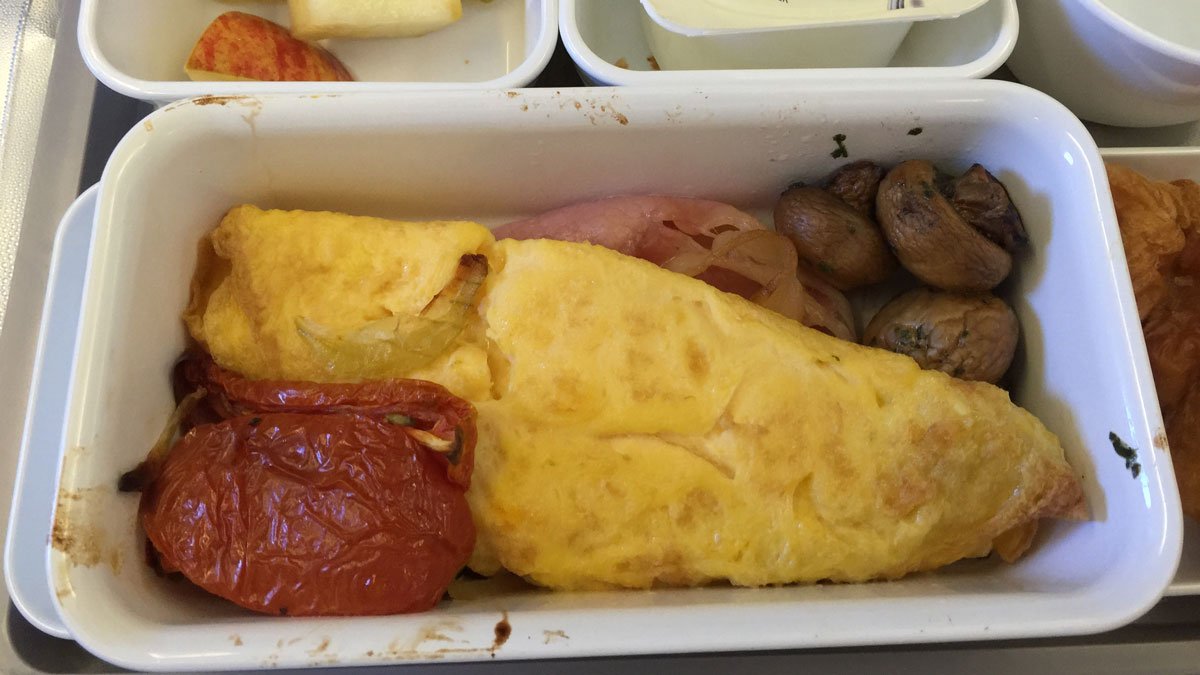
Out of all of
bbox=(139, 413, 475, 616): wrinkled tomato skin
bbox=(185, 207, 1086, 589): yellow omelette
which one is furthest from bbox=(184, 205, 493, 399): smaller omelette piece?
bbox=(139, 413, 475, 616): wrinkled tomato skin

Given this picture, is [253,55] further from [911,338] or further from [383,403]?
[911,338]

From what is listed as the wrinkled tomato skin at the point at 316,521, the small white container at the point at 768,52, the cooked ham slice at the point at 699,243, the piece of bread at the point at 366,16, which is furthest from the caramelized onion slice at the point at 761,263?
the piece of bread at the point at 366,16

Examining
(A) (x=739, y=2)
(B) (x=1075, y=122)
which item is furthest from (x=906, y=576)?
(A) (x=739, y=2)

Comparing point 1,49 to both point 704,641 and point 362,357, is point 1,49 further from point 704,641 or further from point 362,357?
point 704,641

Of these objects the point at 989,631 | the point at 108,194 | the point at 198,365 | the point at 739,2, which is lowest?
the point at 989,631

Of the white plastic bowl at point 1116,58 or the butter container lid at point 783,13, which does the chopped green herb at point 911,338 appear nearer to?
the butter container lid at point 783,13

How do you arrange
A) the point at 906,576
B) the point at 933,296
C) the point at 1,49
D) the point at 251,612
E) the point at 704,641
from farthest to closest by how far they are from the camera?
the point at 1,49, the point at 933,296, the point at 906,576, the point at 251,612, the point at 704,641

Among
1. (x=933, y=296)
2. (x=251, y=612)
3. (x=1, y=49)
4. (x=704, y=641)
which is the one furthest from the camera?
(x=1, y=49)

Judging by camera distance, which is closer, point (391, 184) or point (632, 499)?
point (632, 499)
